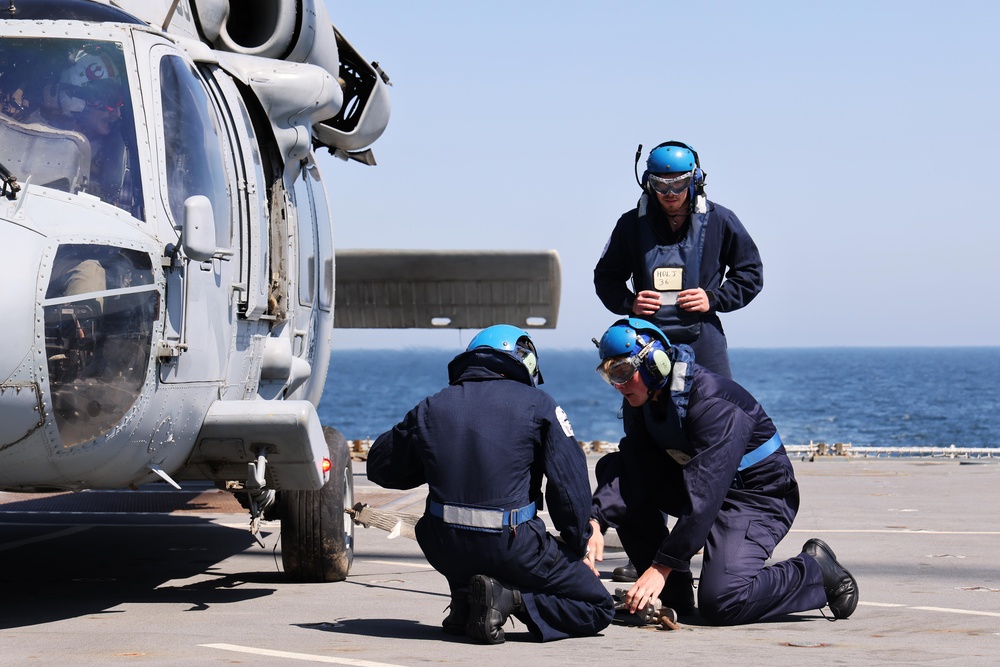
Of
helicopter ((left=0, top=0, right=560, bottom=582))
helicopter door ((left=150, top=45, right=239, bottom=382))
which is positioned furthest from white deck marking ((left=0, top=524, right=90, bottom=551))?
helicopter door ((left=150, top=45, right=239, bottom=382))

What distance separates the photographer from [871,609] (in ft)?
20.0

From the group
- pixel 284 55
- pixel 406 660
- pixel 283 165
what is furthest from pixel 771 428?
pixel 284 55

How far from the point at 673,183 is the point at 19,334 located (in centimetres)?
341

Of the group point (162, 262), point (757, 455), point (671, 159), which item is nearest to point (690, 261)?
point (671, 159)

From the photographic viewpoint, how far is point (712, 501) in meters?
5.65

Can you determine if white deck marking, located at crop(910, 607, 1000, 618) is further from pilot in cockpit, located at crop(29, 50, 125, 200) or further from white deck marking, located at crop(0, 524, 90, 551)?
white deck marking, located at crop(0, 524, 90, 551)

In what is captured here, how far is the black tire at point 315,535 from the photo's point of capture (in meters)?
7.21

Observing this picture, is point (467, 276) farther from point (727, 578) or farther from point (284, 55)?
point (727, 578)

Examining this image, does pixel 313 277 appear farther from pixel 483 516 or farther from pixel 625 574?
pixel 483 516

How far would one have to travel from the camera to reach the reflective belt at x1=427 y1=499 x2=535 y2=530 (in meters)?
5.33

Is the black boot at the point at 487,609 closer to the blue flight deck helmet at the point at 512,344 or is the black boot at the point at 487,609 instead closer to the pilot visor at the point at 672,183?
the blue flight deck helmet at the point at 512,344

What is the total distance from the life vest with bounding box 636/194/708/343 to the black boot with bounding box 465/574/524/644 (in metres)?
2.19

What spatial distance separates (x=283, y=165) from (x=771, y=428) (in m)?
3.13

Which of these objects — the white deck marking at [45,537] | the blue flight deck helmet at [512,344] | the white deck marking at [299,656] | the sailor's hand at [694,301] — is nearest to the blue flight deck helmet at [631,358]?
the blue flight deck helmet at [512,344]
